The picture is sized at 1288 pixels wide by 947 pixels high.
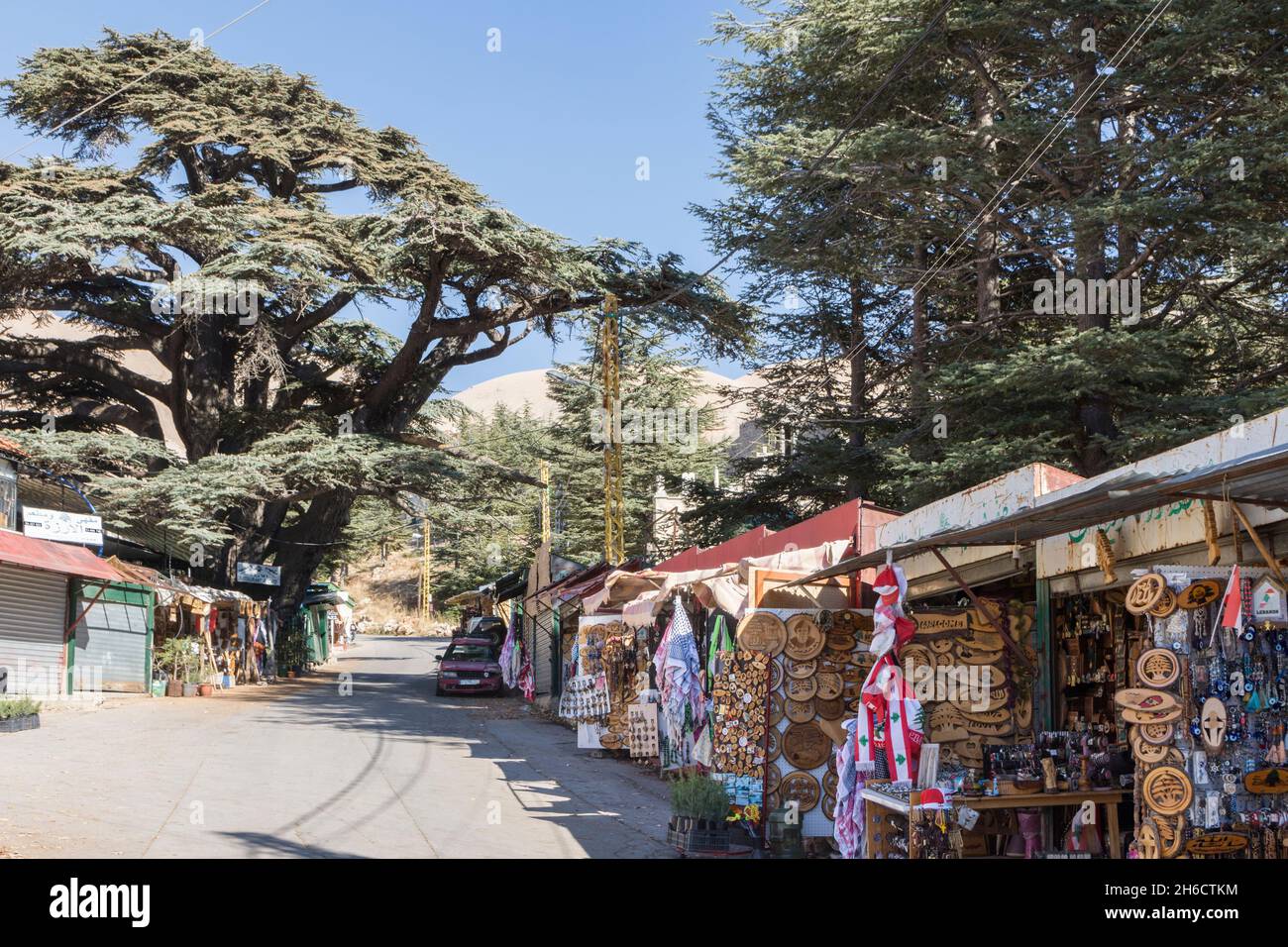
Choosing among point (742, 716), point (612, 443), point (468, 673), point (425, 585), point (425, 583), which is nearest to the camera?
point (742, 716)

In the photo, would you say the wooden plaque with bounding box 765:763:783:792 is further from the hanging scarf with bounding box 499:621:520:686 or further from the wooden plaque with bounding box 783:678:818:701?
the hanging scarf with bounding box 499:621:520:686

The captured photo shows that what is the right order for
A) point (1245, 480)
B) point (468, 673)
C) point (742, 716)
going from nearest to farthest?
point (1245, 480) → point (742, 716) → point (468, 673)

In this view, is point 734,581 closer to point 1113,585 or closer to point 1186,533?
point 1113,585

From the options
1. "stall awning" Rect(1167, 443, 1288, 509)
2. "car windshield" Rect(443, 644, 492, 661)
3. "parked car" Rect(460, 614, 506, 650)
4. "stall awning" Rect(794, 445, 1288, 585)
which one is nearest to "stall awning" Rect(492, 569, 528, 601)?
"car windshield" Rect(443, 644, 492, 661)

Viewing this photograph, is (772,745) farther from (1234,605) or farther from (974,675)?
(1234,605)

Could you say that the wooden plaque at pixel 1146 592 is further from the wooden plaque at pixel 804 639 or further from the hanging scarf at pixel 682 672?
the hanging scarf at pixel 682 672

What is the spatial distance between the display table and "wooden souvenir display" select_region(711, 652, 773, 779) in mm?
3037

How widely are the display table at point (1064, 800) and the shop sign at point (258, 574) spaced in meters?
32.9

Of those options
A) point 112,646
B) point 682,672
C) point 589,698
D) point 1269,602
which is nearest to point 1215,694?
point 1269,602

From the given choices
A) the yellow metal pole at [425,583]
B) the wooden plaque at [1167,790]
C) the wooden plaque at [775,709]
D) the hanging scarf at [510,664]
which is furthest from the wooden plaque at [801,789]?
the yellow metal pole at [425,583]

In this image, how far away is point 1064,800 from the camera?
8484 mm

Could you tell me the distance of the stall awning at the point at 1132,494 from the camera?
634cm

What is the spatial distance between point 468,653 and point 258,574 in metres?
8.04
